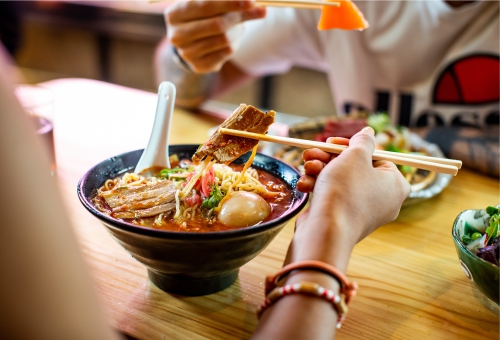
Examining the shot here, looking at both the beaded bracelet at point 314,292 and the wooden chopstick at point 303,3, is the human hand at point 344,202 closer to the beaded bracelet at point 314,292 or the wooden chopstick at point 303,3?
the beaded bracelet at point 314,292

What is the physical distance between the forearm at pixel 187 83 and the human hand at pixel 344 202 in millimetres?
1998

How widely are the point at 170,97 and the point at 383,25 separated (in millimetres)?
1963

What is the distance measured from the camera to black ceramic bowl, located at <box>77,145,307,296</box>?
951 mm

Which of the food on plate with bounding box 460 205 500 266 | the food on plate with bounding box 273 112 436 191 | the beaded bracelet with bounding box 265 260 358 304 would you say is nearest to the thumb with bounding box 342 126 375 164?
the beaded bracelet with bounding box 265 260 358 304

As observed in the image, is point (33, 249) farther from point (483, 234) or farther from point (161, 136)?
point (483, 234)

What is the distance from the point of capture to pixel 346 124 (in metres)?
2.18

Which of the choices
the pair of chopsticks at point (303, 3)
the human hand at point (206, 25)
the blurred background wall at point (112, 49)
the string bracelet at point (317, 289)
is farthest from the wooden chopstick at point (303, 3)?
the blurred background wall at point (112, 49)

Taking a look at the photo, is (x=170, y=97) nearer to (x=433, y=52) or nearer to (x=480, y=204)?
(x=480, y=204)

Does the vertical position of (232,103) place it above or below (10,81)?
below

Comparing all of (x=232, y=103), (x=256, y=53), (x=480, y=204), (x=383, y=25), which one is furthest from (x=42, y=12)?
(x=480, y=204)

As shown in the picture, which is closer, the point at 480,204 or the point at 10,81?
the point at 10,81

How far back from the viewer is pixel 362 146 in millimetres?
1037

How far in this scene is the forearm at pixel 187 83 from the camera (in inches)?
115

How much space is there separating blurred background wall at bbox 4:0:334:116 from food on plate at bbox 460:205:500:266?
15.5ft
